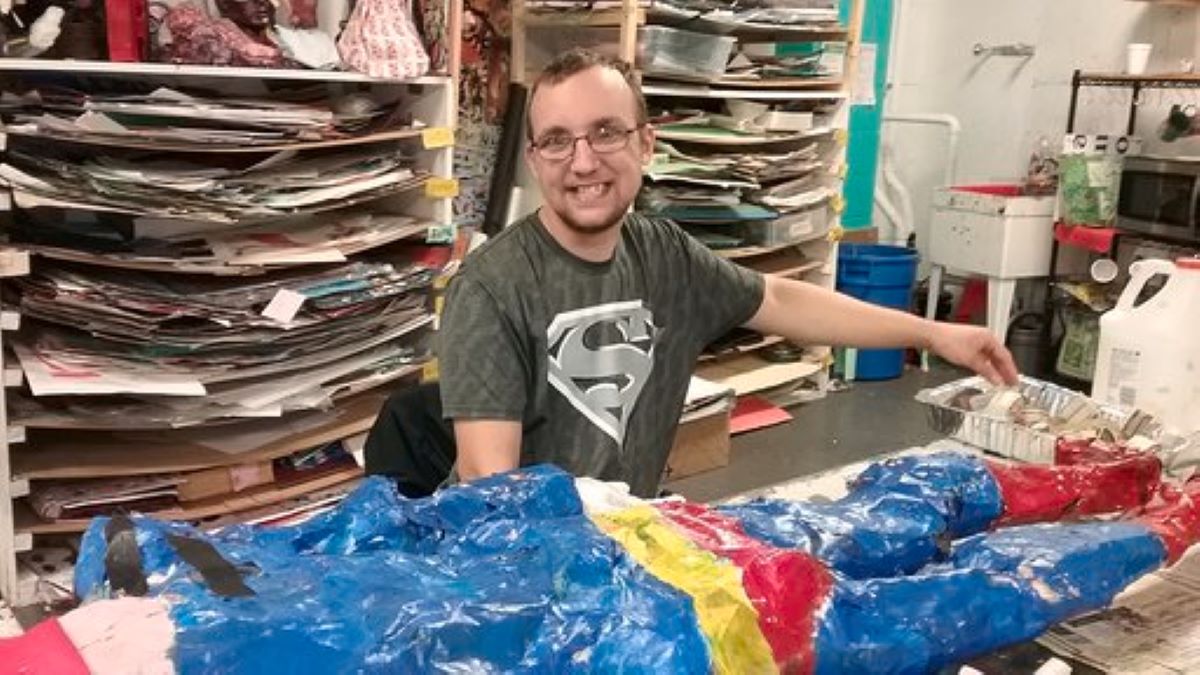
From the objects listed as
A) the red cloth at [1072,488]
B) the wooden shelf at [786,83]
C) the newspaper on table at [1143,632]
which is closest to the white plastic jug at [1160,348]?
the red cloth at [1072,488]

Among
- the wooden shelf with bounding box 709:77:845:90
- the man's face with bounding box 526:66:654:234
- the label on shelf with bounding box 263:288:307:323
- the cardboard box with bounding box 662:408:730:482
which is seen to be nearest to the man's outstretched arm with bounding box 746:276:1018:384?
the man's face with bounding box 526:66:654:234

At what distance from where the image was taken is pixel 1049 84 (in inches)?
182

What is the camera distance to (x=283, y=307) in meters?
2.33

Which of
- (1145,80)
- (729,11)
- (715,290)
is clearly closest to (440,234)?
(715,290)

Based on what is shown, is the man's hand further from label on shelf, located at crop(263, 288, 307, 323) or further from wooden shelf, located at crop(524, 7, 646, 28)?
wooden shelf, located at crop(524, 7, 646, 28)

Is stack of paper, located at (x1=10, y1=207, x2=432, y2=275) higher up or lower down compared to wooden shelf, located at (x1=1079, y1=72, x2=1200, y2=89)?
lower down

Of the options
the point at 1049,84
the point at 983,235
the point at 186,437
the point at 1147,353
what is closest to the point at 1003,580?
the point at 1147,353

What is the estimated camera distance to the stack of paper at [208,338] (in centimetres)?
215

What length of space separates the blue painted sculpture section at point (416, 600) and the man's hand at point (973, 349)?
0.83m

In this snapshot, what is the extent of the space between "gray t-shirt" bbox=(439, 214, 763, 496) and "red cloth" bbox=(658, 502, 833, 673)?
1.69 ft

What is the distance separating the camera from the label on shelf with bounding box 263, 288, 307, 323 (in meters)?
2.32

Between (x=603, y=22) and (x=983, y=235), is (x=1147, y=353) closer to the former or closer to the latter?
(x=603, y=22)

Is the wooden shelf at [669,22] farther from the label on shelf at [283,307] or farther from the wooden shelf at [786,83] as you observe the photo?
the label on shelf at [283,307]

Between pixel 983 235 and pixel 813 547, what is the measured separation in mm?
3548
